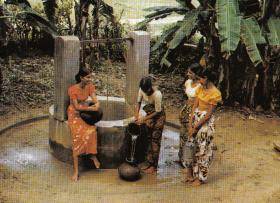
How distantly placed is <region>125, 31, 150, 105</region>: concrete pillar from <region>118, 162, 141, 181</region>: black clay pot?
5.27ft

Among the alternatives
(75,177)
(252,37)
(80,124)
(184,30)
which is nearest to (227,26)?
(252,37)

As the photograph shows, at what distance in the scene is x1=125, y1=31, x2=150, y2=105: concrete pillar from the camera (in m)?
8.38

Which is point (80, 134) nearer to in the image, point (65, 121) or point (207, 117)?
point (65, 121)

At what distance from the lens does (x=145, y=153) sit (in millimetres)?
7926

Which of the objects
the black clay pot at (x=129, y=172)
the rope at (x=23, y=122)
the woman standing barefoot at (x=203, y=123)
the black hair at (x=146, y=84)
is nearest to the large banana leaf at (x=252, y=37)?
the woman standing barefoot at (x=203, y=123)

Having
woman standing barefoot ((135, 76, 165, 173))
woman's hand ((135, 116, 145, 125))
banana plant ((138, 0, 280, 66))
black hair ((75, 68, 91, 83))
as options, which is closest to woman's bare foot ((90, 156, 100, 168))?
woman standing barefoot ((135, 76, 165, 173))

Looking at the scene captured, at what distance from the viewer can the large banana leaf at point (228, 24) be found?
8312 mm

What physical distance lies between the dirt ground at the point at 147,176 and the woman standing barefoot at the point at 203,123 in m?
0.26

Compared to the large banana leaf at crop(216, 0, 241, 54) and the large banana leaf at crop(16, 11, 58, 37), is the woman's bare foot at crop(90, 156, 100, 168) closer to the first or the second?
the large banana leaf at crop(16, 11, 58, 37)

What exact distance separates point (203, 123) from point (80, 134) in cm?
176

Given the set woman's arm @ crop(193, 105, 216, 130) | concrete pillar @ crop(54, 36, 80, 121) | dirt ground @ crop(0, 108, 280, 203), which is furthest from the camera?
concrete pillar @ crop(54, 36, 80, 121)

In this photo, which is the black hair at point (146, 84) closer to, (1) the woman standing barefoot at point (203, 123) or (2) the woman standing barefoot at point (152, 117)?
(2) the woman standing barefoot at point (152, 117)

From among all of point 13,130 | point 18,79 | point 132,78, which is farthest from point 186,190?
point 18,79

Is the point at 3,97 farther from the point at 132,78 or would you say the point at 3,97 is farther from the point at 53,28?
the point at 132,78
